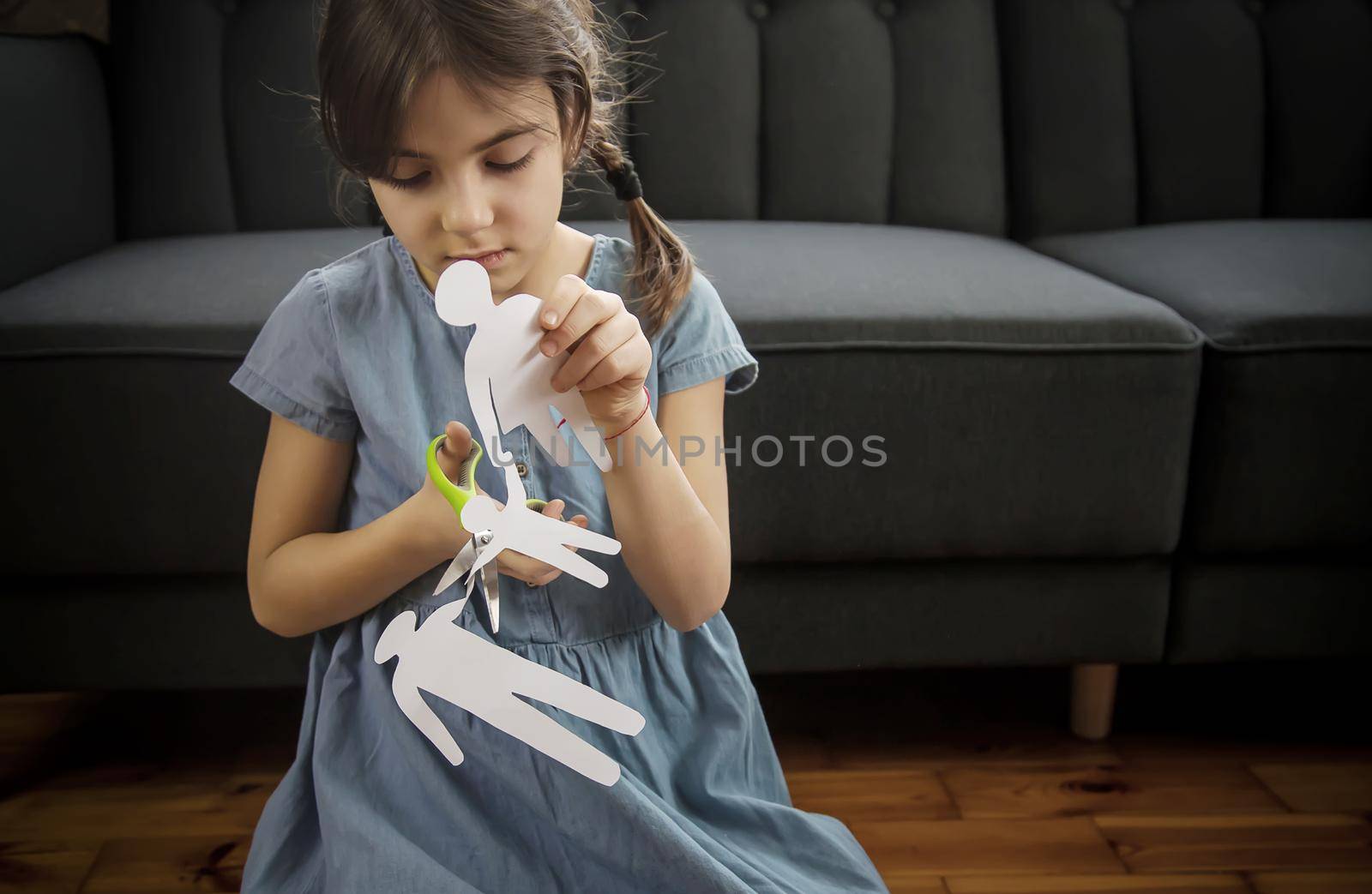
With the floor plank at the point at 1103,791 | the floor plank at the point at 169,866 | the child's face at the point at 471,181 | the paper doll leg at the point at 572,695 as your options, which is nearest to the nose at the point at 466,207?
the child's face at the point at 471,181

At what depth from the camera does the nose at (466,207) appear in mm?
559

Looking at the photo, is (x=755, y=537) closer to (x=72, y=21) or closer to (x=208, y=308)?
(x=208, y=308)

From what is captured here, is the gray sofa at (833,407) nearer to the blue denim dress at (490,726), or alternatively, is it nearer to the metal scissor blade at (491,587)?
the blue denim dress at (490,726)

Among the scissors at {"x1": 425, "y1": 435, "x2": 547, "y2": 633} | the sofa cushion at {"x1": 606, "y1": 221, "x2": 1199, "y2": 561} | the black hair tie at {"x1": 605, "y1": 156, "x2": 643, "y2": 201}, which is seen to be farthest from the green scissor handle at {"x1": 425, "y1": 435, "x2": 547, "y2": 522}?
the sofa cushion at {"x1": 606, "y1": 221, "x2": 1199, "y2": 561}

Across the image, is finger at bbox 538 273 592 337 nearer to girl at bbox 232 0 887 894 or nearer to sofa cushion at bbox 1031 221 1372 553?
girl at bbox 232 0 887 894

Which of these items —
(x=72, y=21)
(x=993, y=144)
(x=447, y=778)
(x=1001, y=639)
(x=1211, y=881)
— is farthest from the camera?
(x=993, y=144)

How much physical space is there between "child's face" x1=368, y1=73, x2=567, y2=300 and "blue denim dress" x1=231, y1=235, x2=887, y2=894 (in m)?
0.11

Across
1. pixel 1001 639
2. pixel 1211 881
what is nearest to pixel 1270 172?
pixel 1001 639

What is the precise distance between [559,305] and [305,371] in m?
0.25

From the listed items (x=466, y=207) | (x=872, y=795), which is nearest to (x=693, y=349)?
Result: (x=466, y=207)

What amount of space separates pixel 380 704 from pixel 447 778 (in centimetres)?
6

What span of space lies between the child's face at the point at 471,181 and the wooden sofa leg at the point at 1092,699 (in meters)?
0.73

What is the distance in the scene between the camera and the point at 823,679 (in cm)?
123

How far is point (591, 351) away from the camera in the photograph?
542 mm
